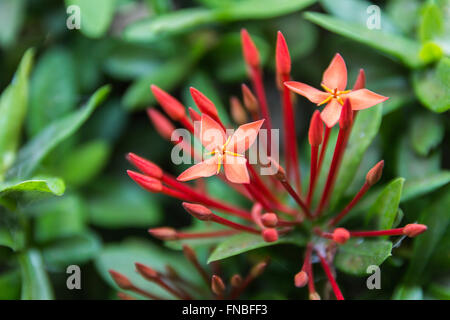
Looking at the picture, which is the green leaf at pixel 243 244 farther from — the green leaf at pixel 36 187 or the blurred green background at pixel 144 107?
the green leaf at pixel 36 187

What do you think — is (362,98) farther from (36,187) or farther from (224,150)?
(36,187)

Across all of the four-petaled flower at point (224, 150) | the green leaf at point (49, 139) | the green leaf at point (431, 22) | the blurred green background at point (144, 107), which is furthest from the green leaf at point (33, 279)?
the green leaf at point (431, 22)

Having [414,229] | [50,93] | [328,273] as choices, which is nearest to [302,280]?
[328,273]

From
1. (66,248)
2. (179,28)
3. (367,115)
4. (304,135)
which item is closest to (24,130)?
(66,248)

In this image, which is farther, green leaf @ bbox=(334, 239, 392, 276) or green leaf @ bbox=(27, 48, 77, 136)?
green leaf @ bbox=(27, 48, 77, 136)

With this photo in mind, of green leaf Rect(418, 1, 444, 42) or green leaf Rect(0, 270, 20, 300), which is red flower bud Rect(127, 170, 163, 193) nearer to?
green leaf Rect(0, 270, 20, 300)

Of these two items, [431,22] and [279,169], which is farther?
[431,22]

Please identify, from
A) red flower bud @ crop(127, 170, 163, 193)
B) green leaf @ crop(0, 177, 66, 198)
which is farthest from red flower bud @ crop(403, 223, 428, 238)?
green leaf @ crop(0, 177, 66, 198)
